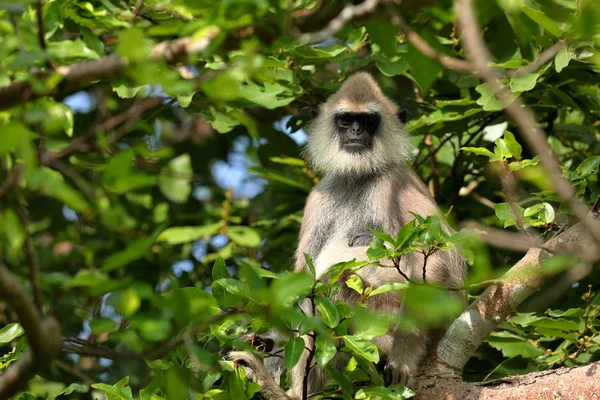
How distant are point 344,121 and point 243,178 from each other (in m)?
1.56

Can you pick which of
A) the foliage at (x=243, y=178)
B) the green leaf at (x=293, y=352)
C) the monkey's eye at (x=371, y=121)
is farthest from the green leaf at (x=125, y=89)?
the green leaf at (x=293, y=352)

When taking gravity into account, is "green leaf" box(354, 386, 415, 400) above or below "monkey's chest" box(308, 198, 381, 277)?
above

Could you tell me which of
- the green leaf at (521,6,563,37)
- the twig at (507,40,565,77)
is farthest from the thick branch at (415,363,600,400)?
the green leaf at (521,6,563,37)

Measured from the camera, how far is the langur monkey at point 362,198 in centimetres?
635

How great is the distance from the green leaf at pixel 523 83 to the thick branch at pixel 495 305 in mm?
1204

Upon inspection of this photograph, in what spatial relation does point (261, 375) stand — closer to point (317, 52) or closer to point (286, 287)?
point (317, 52)

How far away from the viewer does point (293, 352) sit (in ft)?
13.1

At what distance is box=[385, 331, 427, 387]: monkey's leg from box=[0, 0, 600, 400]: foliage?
0.63ft

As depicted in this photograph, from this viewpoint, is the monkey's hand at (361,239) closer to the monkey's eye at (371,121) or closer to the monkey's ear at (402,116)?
the monkey's eye at (371,121)

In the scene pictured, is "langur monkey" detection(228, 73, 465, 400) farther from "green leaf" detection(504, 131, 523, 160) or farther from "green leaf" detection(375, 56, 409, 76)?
"green leaf" detection(504, 131, 523, 160)

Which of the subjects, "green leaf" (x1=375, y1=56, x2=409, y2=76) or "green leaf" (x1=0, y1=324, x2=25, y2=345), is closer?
"green leaf" (x1=0, y1=324, x2=25, y2=345)

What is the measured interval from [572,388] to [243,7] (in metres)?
2.98

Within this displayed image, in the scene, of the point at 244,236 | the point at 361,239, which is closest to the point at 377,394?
the point at 361,239

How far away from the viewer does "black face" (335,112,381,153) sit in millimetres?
7770
